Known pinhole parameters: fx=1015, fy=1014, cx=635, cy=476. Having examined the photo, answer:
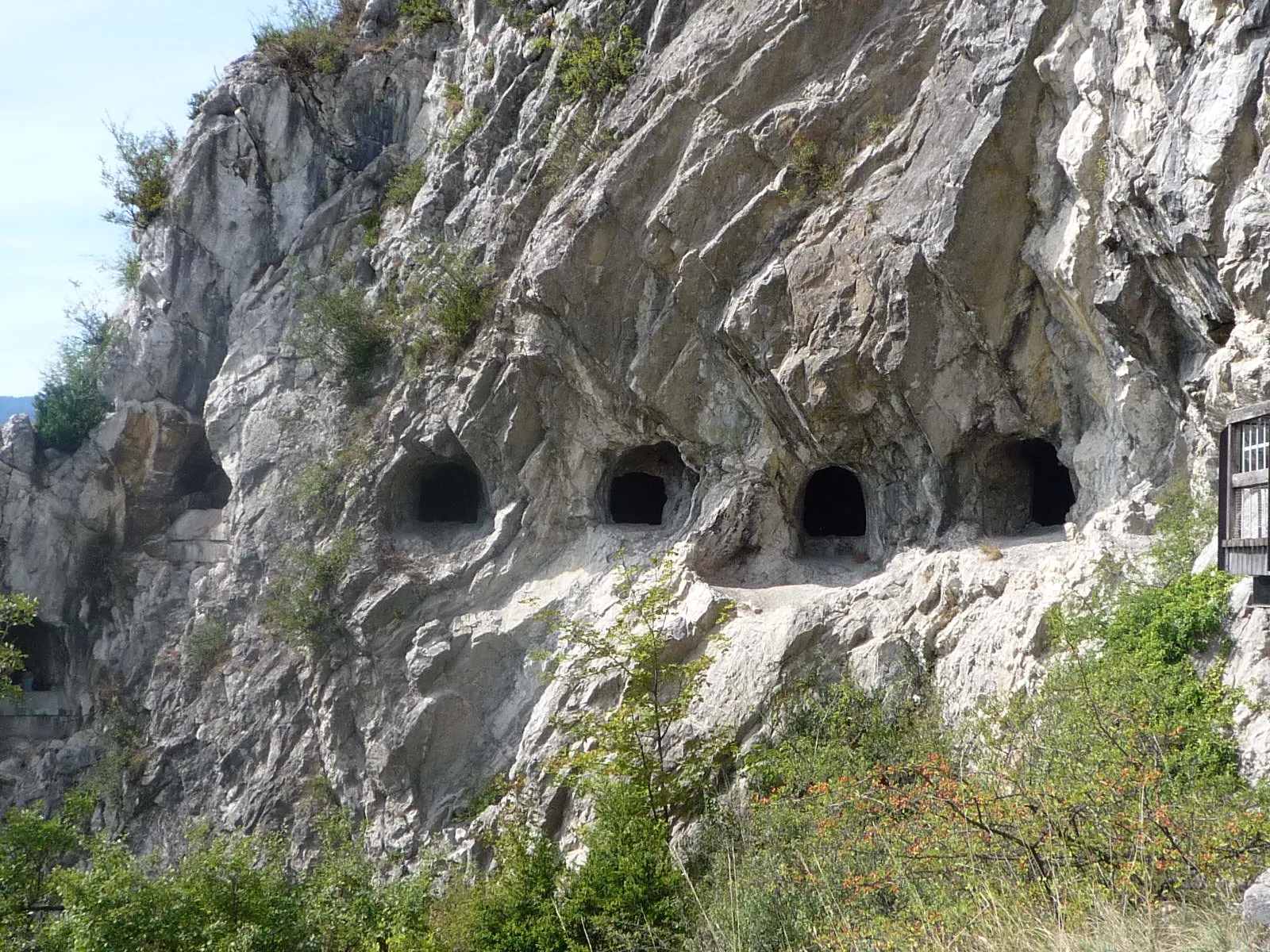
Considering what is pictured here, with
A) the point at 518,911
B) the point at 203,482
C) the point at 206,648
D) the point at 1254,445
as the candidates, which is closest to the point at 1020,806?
the point at 1254,445

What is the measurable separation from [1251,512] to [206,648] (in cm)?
1599

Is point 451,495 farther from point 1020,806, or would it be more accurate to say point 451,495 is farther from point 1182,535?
point 1020,806

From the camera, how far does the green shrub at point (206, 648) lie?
1766cm

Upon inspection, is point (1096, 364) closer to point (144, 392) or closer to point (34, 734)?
point (144, 392)

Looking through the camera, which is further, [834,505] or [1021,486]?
[834,505]

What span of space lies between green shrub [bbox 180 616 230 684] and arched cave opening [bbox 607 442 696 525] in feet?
23.4

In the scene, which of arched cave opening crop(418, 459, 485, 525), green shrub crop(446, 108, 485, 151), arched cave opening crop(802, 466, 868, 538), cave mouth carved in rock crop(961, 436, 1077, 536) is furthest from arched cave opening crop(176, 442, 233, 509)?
cave mouth carved in rock crop(961, 436, 1077, 536)

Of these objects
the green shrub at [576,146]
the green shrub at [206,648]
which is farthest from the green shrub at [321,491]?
the green shrub at [576,146]

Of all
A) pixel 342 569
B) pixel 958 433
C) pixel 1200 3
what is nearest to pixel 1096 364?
pixel 958 433

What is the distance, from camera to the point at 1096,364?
11.8 metres

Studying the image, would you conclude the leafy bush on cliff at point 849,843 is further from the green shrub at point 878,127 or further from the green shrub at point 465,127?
the green shrub at point 465,127

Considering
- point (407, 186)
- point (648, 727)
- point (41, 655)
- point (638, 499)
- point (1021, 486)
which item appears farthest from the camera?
point (41, 655)

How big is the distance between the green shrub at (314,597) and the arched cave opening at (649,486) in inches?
176

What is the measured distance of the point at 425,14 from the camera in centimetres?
2005
